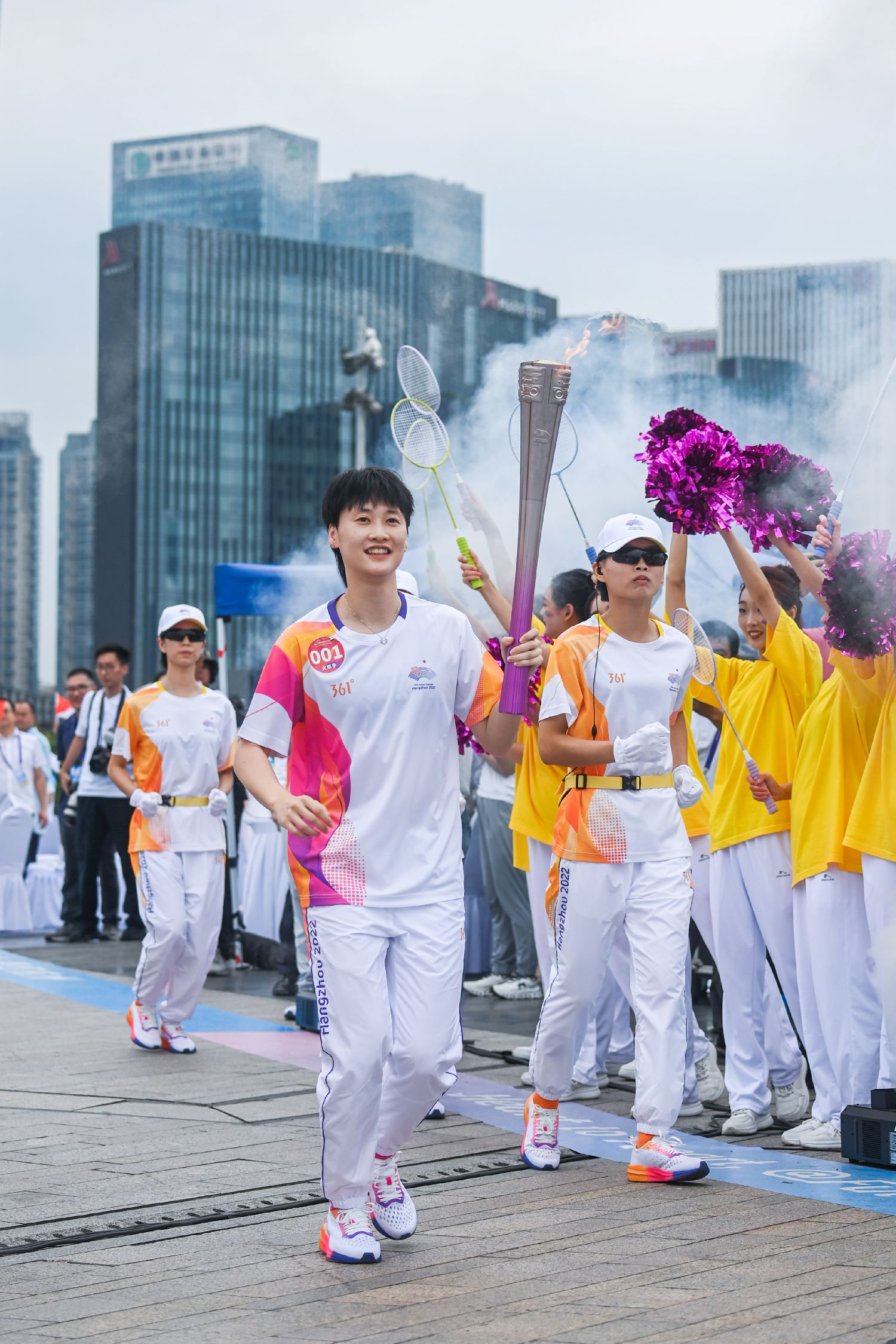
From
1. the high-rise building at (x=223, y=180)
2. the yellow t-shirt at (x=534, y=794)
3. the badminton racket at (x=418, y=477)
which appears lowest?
the yellow t-shirt at (x=534, y=794)

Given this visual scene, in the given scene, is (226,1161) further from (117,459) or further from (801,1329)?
(117,459)

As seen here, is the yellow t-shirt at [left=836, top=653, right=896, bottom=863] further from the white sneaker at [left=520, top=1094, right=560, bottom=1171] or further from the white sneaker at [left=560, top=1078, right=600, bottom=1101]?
the white sneaker at [left=560, top=1078, right=600, bottom=1101]

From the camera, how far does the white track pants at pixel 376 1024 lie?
4.36 m

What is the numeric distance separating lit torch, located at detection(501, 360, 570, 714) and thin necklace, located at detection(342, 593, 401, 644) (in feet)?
1.13

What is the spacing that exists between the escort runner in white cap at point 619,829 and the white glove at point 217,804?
117 inches

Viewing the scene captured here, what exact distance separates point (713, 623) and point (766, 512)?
2411 mm

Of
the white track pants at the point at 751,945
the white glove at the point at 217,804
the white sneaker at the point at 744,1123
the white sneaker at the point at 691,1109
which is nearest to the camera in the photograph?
the white sneaker at the point at 744,1123

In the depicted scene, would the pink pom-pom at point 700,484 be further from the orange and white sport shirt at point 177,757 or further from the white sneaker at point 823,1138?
the orange and white sport shirt at point 177,757

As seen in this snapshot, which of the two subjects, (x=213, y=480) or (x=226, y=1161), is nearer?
(x=226, y=1161)

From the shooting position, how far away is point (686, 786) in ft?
18.4

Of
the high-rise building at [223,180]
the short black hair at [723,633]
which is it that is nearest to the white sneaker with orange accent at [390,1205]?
the short black hair at [723,633]

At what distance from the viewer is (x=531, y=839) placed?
726 cm

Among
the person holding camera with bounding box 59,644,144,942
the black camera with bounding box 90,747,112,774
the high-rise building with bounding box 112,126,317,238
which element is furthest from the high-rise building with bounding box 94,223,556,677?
the black camera with bounding box 90,747,112,774

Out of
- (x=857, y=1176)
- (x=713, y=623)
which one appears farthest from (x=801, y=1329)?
(x=713, y=623)
